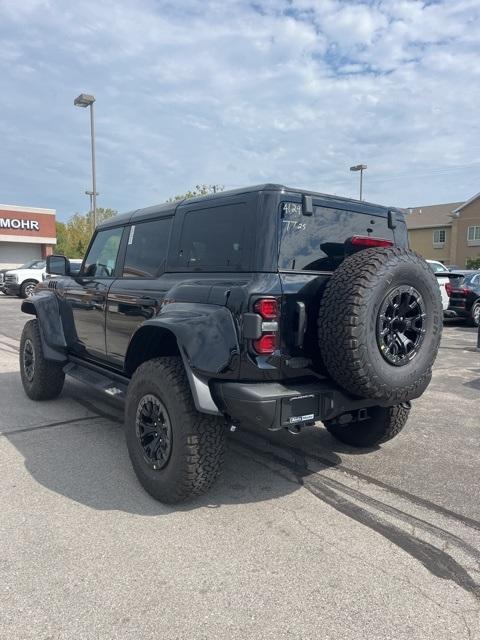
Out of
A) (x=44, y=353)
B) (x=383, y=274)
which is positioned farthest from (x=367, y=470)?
(x=44, y=353)

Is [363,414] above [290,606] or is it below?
above

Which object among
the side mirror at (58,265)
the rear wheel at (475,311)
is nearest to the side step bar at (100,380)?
the side mirror at (58,265)

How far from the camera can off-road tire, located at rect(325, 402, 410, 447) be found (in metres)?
3.92

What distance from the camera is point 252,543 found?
9.22 ft

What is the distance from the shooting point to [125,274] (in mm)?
4387

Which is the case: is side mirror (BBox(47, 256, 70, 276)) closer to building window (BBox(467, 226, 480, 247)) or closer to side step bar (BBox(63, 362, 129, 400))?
side step bar (BBox(63, 362, 129, 400))

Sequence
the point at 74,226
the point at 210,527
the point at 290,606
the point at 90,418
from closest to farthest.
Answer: the point at 290,606 < the point at 210,527 < the point at 90,418 < the point at 74,226

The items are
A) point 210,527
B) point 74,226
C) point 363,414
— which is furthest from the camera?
point 74,226

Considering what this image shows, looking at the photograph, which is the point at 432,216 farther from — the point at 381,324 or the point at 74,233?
the point at 381,324

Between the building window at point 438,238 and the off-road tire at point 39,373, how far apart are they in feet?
150

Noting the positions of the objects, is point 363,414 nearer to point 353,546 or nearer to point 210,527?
point 353,546

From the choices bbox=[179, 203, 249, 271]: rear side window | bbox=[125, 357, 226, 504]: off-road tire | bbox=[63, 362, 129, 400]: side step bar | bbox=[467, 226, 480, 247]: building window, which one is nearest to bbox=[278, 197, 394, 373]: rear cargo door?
bbox=[179, 203, 249, 271]: rear side window

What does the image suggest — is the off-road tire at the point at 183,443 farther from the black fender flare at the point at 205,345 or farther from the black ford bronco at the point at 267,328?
the black fender flare at the point at 205,345

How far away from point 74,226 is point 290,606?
5620 centimetres
